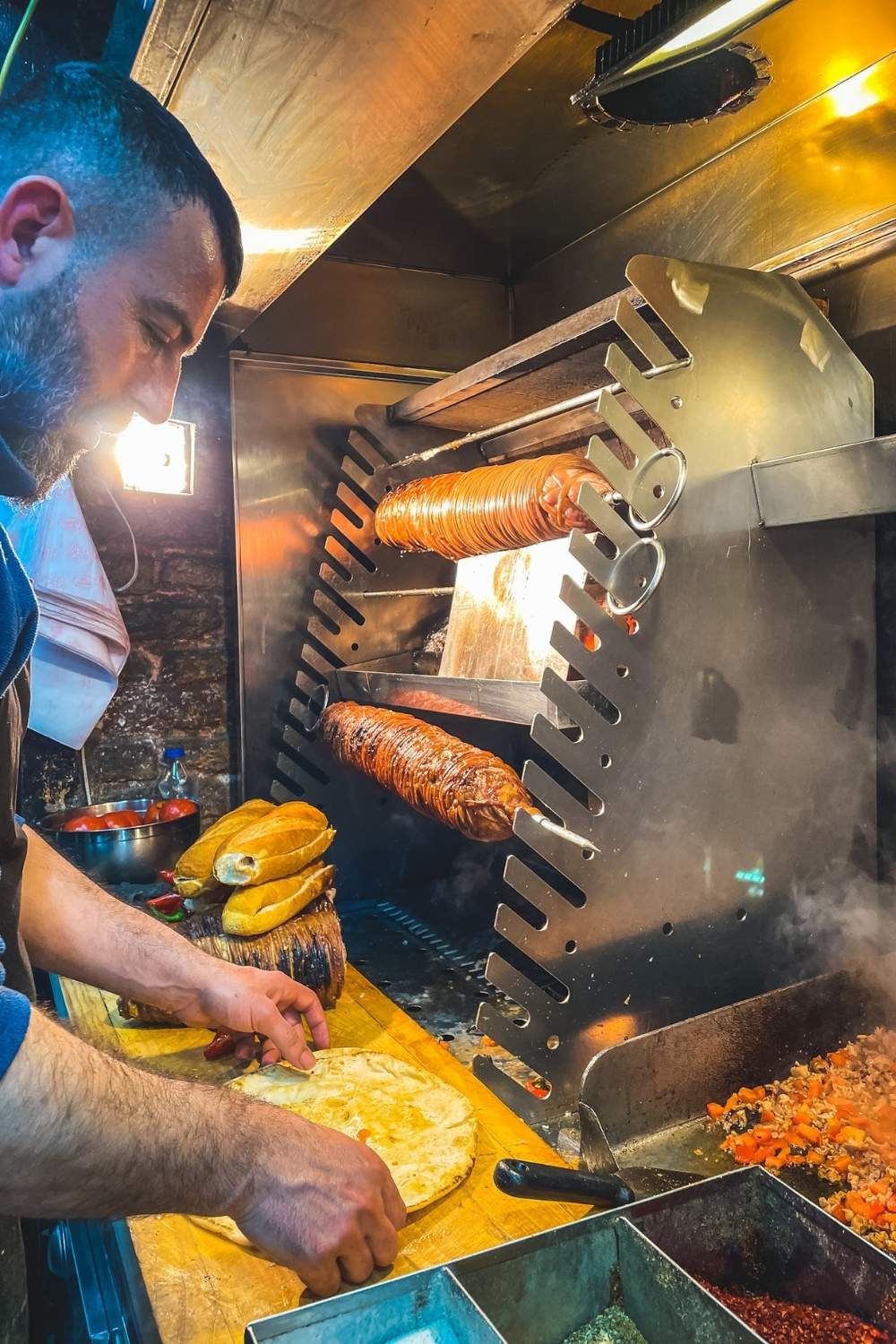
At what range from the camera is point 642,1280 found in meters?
1.09

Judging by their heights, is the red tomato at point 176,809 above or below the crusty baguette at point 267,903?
above

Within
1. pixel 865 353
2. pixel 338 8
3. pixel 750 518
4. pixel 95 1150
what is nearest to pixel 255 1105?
pixel 95 1150

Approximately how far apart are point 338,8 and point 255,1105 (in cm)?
170

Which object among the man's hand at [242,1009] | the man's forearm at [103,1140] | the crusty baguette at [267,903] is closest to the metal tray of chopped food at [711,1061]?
the man's hand at [242,1009]

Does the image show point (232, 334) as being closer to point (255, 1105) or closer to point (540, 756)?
point (540, 756)

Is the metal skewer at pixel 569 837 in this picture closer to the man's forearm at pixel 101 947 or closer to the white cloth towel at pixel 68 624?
the man's forearm at pixel 101 947

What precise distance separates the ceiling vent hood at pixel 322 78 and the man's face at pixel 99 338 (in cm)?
37

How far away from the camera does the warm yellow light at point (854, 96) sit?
2.23 m

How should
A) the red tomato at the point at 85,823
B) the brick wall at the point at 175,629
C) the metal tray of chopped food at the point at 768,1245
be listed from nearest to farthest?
1. the metal tray of chopped food at the point at 768,1245
2. the red tomato at the point at 85,823
3. the brick wall at the point at 175,629

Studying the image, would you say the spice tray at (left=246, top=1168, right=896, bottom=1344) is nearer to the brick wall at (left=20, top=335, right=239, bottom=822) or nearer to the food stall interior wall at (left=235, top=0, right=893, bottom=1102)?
the food stall interior wall at (left=235, top=0, right=893, bottom=1102)

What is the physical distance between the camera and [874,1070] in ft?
6.09

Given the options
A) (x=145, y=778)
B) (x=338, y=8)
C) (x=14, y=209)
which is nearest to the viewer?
(x=14, y=209)

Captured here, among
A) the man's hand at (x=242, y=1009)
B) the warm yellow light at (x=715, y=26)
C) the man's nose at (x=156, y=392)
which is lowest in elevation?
the man's hand at (x=242, y=1009)

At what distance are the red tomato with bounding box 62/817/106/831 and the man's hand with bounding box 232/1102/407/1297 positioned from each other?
1814 mm
